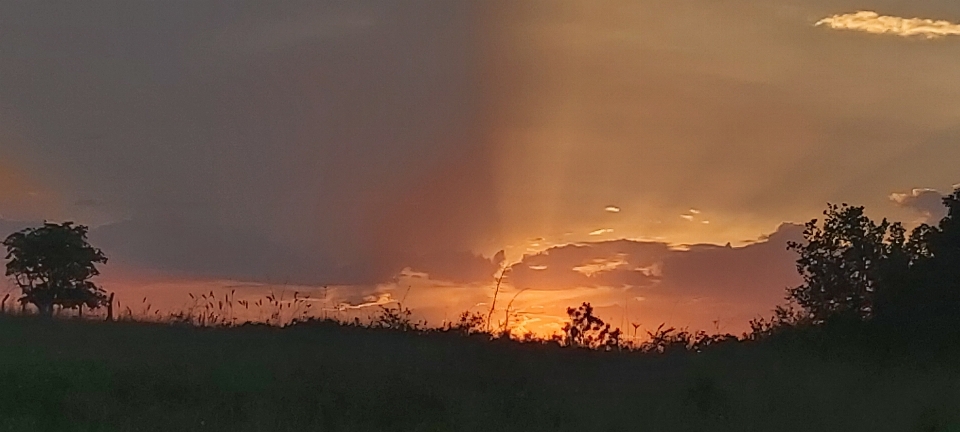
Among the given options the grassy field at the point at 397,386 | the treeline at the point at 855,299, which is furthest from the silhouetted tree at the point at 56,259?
the grassy field at the point at 397,386

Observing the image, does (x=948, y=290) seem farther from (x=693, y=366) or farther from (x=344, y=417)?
(x=344, y=417)

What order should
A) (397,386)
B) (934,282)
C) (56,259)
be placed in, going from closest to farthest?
1. (397,386)
2. (934,282)
3. (56,259)

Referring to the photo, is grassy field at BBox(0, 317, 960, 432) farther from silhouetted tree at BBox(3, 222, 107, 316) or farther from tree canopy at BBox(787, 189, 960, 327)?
silhouetted tree at BBox(3, 222, 107, 316)

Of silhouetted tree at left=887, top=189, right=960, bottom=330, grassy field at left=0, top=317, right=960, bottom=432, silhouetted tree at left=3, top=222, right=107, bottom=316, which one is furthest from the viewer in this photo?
silhouetted tree at left=3, top=222, right=107, bottom=316

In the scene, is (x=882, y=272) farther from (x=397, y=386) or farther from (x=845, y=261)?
(x=397, y=386)

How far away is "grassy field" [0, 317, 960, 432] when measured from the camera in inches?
656

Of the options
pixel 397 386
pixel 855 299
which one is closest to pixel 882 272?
pixel 855 299

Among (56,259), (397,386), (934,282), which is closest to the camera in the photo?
(397,386)

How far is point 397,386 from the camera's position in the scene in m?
18.3

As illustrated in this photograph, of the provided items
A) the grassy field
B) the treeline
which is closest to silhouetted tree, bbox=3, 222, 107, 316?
the treeline

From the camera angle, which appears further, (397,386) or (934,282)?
(934,282)

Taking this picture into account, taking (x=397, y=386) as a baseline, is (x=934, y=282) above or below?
above

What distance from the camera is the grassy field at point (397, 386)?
16.7m

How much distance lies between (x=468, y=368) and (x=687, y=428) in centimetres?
396
